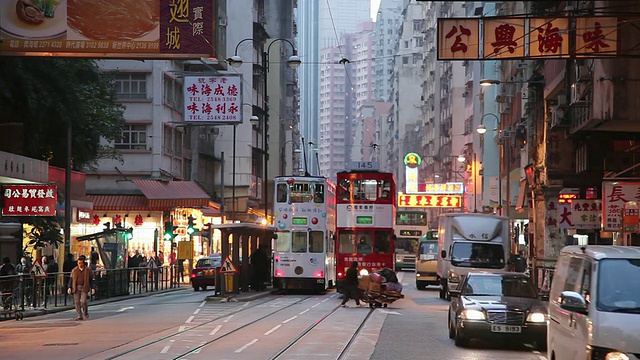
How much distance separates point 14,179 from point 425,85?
10307 cm

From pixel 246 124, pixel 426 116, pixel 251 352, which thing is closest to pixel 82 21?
pixel 251 352

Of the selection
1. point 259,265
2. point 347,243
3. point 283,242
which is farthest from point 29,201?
point 347,243

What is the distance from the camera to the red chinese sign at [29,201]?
34.0 meters

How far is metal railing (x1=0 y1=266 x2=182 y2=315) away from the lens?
30.3m

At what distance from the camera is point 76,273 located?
2909cm

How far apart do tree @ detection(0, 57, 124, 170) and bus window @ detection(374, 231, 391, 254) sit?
38.8ft

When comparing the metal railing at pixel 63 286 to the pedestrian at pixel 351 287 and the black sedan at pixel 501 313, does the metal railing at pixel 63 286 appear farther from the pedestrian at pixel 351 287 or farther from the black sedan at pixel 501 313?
the black sedan at pixel 501 313

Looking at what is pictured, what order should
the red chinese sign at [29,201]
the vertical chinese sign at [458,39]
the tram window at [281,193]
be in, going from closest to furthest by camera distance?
the vertical chinese sign at [458,39] → the red chinese sign at [29,201] → the tram window at [281,193]

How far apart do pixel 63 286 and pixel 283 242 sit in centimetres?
922

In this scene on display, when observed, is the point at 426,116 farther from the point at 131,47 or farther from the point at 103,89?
the point at 131,47

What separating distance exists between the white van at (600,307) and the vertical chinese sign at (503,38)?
824cm

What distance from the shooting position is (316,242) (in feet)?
136

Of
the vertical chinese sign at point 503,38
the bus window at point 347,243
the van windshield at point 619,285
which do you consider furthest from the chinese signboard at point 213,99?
the van windshield at point 619,285

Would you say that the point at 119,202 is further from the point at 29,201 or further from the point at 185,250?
the point at 29,201
